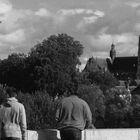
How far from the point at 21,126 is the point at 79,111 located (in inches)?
47.3

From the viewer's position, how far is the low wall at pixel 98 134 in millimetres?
15125

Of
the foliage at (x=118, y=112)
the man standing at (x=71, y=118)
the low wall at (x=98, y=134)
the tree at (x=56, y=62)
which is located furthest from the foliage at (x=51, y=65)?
the man standing at (x=71, y=118)

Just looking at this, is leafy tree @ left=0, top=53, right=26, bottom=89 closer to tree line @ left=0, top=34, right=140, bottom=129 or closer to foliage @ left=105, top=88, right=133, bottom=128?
tree line @ left=0, top=34, right=140, bottom=129

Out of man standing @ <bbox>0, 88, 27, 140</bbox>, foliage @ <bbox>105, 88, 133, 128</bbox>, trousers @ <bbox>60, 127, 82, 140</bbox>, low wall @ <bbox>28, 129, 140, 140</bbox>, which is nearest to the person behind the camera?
man standing @ <bbox>0, 88, 27, 140</bbox>

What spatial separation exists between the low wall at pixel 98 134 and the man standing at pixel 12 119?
2421 millimetres

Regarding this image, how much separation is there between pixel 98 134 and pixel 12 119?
5.00m

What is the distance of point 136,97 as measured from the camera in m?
110

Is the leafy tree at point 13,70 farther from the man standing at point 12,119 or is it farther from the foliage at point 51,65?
the man standing at point 12,119

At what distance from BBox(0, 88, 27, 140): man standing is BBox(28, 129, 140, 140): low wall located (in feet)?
7.94

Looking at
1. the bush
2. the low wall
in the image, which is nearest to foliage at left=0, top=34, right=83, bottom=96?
the bush

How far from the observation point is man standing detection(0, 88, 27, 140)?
40.8ft

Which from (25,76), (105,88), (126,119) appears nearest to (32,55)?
(25,76)

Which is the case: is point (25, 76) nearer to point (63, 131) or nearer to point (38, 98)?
point (38, 98)

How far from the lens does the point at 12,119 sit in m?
12.6
